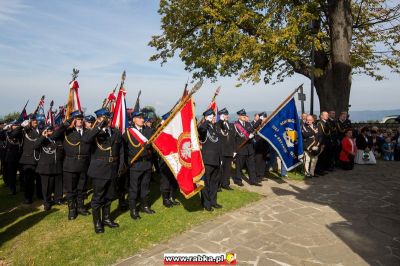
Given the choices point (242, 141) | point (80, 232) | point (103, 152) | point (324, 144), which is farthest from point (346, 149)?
point (80, 232)

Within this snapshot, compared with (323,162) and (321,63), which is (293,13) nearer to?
(321,63)

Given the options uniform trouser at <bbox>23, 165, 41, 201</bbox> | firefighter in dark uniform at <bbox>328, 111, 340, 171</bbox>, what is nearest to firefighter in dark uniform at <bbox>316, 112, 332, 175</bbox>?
firefighter in dark uniform at <bbox>328, 111, 340, 171</bbox>

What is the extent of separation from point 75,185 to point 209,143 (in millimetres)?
3093

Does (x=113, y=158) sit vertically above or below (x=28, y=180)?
above

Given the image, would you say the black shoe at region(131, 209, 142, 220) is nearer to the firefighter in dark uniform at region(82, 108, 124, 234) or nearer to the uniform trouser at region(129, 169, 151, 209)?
the uniform trouser at region(129, 169, 151, 209)

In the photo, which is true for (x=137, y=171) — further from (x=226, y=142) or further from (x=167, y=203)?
(x=226, y=142)

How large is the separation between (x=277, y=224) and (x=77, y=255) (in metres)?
3.63

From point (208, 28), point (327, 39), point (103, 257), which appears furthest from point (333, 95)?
point (103, 257)

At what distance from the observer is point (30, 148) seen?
26.9 feet

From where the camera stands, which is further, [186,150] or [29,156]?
[29,156]

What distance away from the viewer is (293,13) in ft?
48.5

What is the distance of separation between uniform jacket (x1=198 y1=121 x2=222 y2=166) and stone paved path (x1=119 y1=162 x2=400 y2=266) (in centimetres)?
126

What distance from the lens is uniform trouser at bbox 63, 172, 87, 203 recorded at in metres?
6.91

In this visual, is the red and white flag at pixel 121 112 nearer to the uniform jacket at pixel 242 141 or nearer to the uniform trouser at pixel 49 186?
the uniform trouser at pixel 49 186
